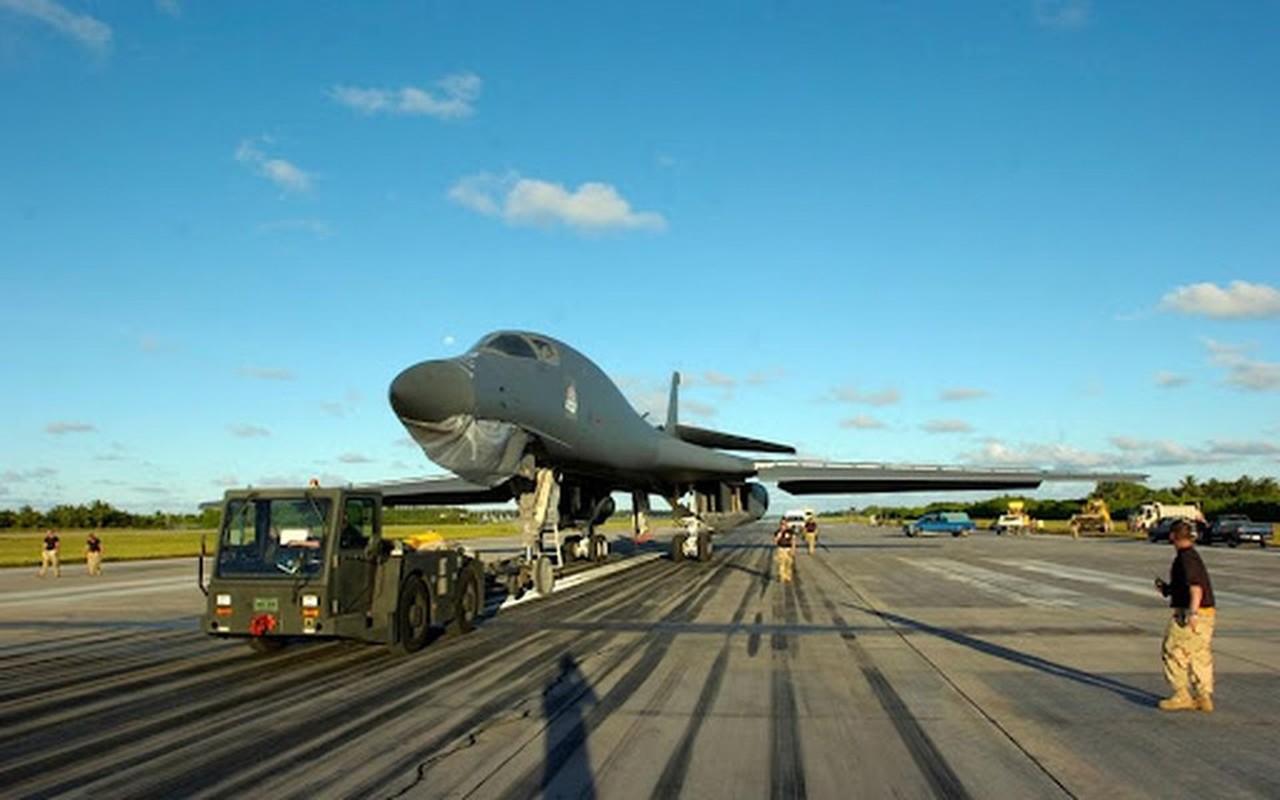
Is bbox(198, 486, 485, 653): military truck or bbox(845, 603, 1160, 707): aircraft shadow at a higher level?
bbox(198, 486, 485, 653): military truck

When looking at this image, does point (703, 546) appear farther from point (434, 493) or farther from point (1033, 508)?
point (1033, 508)

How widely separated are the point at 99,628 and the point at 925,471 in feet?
81.9

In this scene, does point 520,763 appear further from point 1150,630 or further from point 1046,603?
point 1046,603

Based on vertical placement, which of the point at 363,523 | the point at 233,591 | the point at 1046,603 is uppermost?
the point at 363,523

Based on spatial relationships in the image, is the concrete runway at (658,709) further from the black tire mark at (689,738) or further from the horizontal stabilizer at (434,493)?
→ the horizontal stabilizer at (434,493)

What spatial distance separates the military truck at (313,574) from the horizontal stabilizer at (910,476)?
20303 millimetres

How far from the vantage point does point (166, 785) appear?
20.0 ft

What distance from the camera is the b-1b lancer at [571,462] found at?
14547 millimetres

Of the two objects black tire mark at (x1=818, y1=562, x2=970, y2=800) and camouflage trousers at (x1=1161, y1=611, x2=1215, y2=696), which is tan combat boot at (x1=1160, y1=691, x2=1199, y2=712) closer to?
camouflage trousers at (x1=1161, y1=611, x2=1215, y2=696)

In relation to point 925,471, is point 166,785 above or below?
below

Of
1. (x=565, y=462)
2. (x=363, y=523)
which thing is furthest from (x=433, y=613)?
(x=565, y=462)

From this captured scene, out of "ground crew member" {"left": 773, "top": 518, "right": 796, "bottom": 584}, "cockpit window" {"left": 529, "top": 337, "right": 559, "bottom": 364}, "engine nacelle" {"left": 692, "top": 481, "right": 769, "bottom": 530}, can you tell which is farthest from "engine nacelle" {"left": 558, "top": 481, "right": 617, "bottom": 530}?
"cockpit window" {"left": 529, "top": 337, "right": 559, "bottom": 364}

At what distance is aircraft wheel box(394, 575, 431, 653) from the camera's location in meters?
11.2

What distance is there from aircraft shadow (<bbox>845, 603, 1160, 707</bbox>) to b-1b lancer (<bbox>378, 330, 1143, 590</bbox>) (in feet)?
23.0
